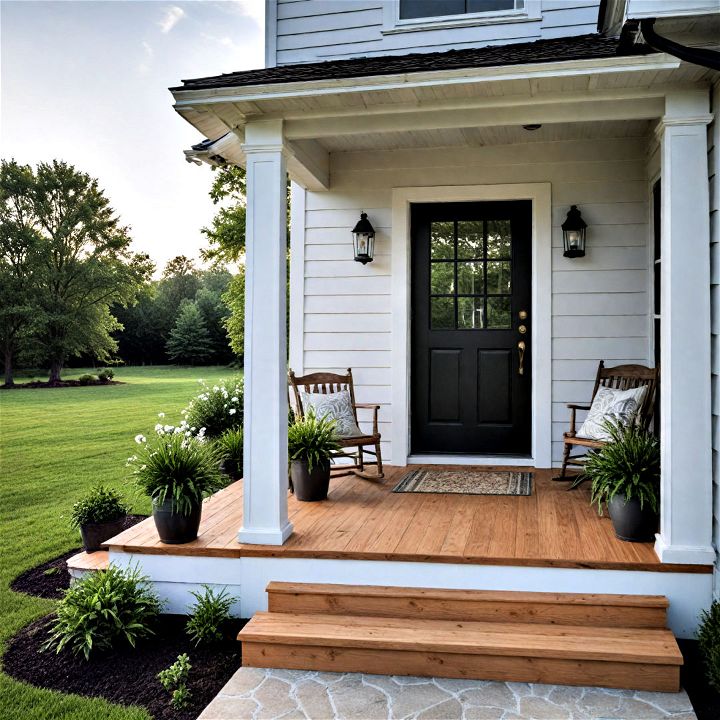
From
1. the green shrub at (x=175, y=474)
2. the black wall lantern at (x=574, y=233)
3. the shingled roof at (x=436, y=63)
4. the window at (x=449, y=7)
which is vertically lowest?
the green shrub at (x=175, y=474)

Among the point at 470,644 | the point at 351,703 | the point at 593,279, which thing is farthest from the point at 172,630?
the point at 593,279

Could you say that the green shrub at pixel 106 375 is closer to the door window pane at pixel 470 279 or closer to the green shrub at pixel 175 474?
the door window pane at pixel 470 279

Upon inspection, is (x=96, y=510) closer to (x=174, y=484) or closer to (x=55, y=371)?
(x=174, y=484)

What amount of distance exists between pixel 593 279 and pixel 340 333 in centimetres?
198

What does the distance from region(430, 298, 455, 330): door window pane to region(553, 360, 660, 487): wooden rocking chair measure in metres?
1.15

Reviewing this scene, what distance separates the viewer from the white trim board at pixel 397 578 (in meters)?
3.06

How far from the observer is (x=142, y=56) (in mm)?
11703

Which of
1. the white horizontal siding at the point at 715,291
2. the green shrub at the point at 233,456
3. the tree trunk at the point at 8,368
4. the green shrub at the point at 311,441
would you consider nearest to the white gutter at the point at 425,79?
the white horizontal siding at the point at 715,291

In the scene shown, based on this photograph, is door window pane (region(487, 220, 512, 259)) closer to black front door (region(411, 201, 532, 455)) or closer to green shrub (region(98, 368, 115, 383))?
black front door (region(411, 201, 532, 455))

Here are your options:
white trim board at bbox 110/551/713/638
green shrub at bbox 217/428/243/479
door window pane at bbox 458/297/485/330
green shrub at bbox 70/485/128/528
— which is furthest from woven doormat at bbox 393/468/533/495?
green shrub at bbox 70/485/128/528

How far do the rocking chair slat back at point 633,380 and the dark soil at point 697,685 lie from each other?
5.51 ft

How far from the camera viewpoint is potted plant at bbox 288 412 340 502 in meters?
4.22

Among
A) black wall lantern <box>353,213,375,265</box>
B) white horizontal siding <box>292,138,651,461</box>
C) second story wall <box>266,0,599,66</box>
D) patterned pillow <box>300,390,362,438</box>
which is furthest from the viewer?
black wall lantern <box>353,213,375,265</box>

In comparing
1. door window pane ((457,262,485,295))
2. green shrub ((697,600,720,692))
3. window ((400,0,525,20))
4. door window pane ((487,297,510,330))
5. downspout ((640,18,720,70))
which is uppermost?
window ((400,0,525,20))
